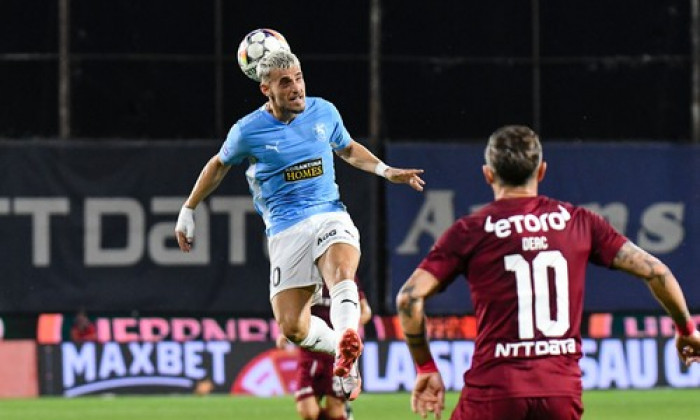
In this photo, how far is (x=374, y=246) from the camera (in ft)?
58.9

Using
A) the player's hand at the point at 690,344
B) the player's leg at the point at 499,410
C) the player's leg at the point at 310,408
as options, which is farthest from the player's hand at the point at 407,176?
the player's leg at the point at 499,410

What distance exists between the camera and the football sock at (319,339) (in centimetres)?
1011

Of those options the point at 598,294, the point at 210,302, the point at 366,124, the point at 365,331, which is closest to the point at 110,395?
the point at 210,302

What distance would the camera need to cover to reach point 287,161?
33.3 ft

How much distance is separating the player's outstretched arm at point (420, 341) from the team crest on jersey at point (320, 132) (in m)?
3.98

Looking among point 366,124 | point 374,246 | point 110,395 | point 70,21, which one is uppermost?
point 70,21

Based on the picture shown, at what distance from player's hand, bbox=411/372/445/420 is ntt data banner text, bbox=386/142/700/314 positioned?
1173 cm

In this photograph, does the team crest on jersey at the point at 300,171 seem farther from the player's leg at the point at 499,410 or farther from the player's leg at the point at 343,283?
the player's leg at the point at 499,410

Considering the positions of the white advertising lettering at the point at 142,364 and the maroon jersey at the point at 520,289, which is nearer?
the maroon jersey at the point at 520,289

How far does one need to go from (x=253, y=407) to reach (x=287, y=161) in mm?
6282

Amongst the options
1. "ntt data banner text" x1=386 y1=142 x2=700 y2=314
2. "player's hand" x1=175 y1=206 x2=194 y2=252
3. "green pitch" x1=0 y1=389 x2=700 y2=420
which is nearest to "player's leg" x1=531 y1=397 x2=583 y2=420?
"player's hand" x1=175 y1=206 x2=194 y2=252

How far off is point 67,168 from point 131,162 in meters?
0.66

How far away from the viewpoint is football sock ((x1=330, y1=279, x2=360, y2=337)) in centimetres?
955

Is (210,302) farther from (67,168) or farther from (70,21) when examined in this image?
(70,21)
